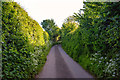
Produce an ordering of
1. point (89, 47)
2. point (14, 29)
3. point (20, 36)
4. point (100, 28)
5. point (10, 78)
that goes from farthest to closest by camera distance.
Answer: point (89, 47), point (100, 28), point (20, 36), point (14, 29), point (10, 78)

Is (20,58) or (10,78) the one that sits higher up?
(20,58)

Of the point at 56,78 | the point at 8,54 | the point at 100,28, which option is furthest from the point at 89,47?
the point at 8,54

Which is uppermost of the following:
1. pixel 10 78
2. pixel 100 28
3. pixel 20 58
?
pixel 100 28

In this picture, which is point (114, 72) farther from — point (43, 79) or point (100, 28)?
point (43, 79)

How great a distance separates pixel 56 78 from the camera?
6.81 m

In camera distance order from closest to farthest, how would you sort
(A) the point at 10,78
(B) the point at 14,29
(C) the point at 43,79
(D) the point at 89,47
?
(A) the point at 10,78 → (B) the point at 14,29 → (C) the point at 43,79 → (D) the point at 89,47

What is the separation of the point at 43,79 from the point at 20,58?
2.51 metres

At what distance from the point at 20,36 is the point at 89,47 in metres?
5.82

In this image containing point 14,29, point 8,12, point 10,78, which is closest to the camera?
point 10,78

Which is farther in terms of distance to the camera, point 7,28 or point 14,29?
point 14,29


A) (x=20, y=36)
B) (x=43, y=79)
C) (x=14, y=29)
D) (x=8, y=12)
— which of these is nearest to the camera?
(x=8, y=12)

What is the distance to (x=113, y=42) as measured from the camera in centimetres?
519

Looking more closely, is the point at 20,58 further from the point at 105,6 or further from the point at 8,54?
the point at 105,6

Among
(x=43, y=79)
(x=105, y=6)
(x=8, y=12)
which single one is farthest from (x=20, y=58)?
(x=105, y=6)
